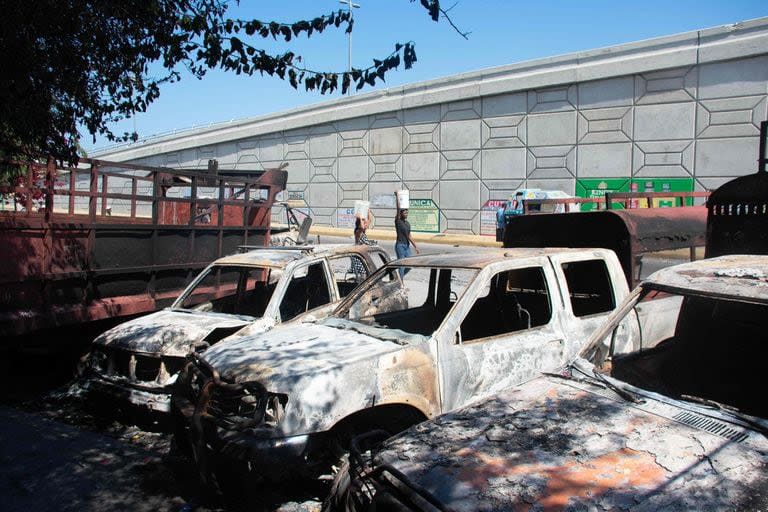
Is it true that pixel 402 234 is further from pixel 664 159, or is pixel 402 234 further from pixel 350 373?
→ pixel 664 159

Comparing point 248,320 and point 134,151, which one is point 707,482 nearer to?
point 248,320

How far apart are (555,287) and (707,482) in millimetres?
2446

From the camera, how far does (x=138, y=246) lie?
24.5 ft

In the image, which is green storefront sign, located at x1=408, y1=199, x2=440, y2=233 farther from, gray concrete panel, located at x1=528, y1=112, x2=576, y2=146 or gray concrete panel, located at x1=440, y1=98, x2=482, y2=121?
gray concrete panel, located at x1=528, y1=112, x2=576, y2=146

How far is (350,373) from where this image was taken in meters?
3.59

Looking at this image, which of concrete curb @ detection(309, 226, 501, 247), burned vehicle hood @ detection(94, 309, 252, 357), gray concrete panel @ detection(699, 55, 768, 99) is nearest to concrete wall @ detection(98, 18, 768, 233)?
gray concrete panel @ detection(699, 55, 768, 99)

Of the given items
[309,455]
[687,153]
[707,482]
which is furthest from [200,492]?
[687,153]

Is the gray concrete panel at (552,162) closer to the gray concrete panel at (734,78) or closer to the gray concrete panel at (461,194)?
the gray concrete panel at (461,194)

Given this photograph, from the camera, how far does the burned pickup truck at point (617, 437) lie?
86.8 inches

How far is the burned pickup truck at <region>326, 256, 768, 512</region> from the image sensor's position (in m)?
2.21

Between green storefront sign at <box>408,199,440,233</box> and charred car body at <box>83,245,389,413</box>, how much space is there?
2038 cm

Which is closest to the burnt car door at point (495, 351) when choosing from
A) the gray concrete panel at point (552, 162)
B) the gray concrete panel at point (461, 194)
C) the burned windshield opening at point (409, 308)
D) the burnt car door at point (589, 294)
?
the burnt car door at point (589, 294)

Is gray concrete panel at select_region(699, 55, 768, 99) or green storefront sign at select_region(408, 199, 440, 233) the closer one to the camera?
gray concrete panel at select_region(699, 55, 768, 99)

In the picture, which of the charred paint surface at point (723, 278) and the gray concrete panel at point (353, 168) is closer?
the charred paint surface at point (723, 278)
